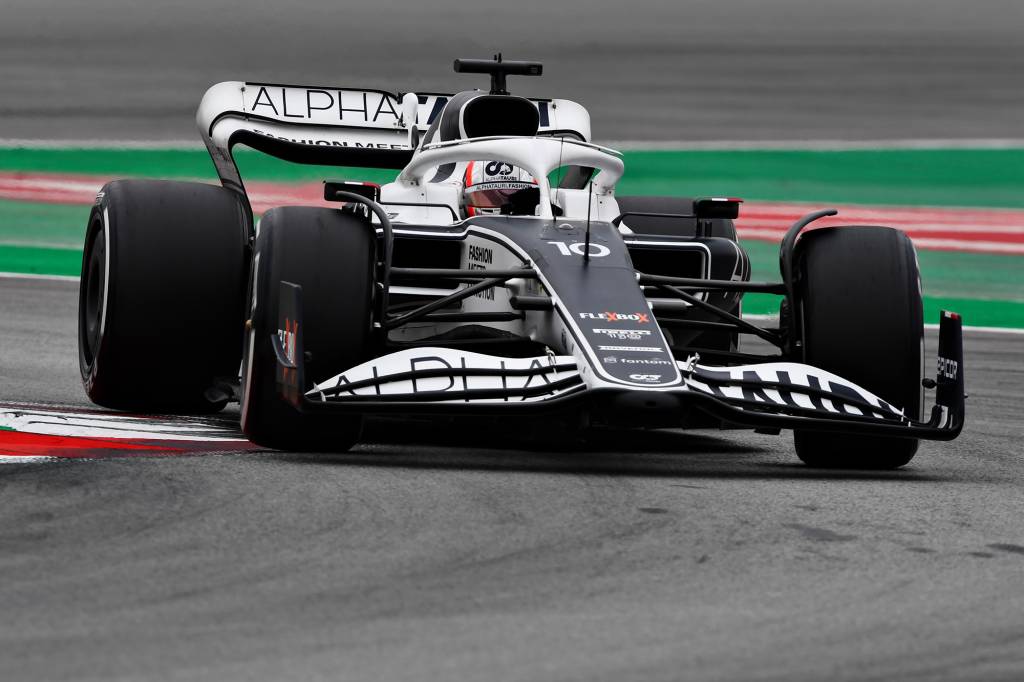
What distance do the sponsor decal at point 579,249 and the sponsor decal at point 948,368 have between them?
5.04 ft

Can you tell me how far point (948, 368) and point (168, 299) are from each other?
12.3ft

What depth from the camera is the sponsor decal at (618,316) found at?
21.9 feet

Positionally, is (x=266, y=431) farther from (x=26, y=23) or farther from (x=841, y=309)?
(x=26, y=23)

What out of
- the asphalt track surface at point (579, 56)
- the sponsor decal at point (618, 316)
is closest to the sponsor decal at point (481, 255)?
the sponsor decal at point (618, 316)

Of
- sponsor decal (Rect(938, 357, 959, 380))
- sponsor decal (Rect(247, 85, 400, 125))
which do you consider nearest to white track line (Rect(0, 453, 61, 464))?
sponsor decal (Rect(938, 357, 959, 380))

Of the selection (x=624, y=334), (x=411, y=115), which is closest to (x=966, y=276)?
(x=411, y=115)

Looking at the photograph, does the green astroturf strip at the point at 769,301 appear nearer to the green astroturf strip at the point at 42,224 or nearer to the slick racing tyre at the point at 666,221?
the green astroturf strip at the point at 42,224

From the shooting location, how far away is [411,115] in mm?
10383

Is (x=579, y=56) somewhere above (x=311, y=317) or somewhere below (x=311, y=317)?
above

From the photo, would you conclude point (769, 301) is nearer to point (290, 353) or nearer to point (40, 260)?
point (40, 260)

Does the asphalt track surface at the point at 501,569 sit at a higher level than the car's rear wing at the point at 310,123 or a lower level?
lower

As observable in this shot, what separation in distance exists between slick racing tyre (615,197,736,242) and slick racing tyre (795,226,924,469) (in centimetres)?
291

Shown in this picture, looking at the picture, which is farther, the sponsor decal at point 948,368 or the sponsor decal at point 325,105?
the sponsor decal at point 325,105

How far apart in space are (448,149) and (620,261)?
169cm
